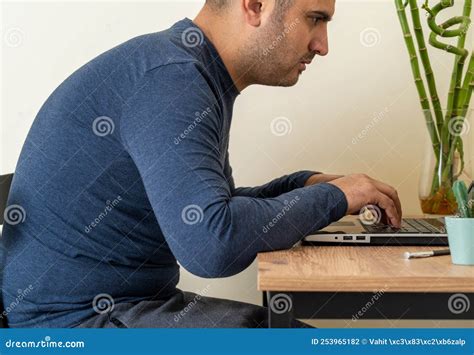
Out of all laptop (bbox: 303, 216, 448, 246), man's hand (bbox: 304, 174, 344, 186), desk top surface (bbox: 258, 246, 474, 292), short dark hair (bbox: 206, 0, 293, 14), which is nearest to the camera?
desk top surface (bbox: 258, 246, 474, 292)

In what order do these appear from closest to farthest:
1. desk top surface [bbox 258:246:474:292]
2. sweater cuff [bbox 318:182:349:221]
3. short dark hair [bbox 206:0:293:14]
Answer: desk top surface [bbox 258:246:474:292] < sweater cuff [bbox 318:182:349:221] < short dark hair [bbox 206:0:293:14]

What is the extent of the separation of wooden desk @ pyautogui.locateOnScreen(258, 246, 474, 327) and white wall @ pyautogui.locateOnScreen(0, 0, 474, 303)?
42.9 inches

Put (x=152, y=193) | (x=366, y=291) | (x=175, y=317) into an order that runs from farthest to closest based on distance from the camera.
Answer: (x=175, y=317) < (x=152, y=193) < (x=366, y=291)

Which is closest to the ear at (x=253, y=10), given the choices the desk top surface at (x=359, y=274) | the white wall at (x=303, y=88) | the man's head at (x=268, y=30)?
the man's head at (x=268, y=30)

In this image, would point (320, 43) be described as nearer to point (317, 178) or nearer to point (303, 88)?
point (317, 178)

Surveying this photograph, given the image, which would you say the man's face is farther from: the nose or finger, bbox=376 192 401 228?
finger, bbox=376 192 401 228

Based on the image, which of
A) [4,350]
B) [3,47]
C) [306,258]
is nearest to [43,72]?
[3,47]

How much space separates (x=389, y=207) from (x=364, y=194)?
9 cm

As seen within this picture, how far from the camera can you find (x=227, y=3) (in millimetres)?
1453

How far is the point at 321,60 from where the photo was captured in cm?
211

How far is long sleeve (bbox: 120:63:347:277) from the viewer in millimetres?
1087

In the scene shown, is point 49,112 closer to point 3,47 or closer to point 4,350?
point 4,350

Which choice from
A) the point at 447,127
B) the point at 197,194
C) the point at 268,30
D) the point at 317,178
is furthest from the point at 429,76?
the point at 197,194

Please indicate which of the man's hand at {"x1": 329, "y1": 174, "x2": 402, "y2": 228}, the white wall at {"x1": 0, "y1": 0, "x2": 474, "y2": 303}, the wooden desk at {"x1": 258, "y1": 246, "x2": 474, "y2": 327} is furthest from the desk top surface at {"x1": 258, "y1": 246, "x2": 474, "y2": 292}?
the white wall at {"x1": 0, "y1": 0, "x2": 474, "y2": 303}
